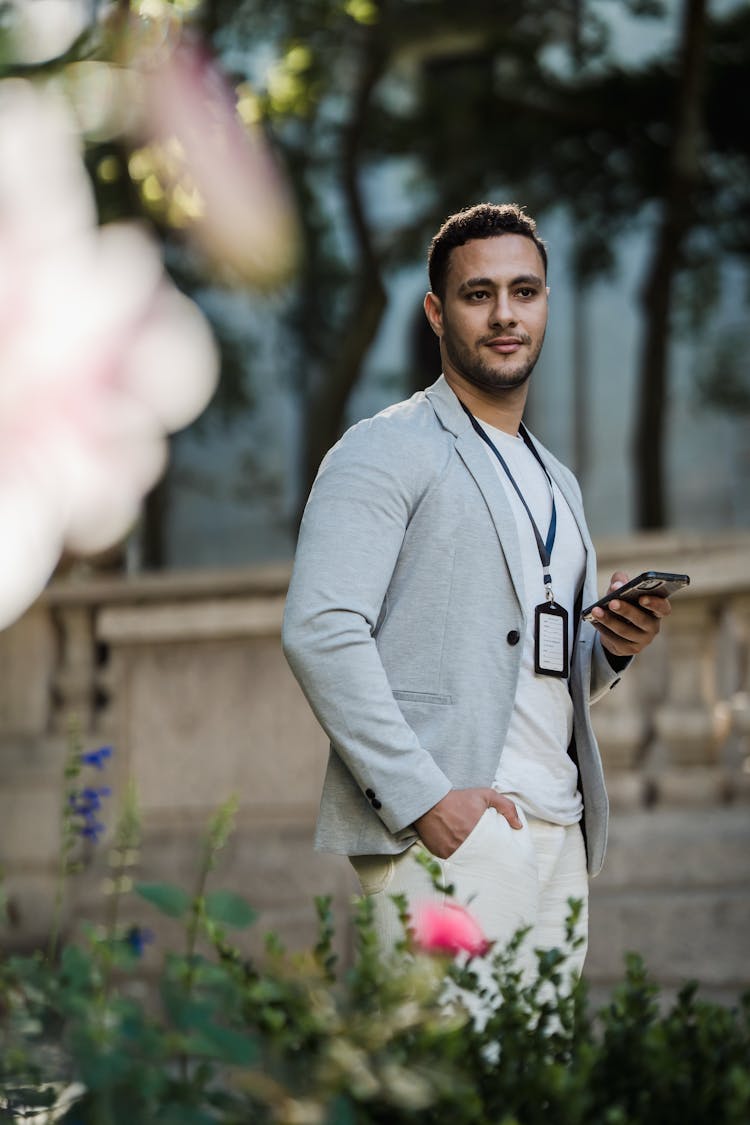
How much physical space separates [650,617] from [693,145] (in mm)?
8432

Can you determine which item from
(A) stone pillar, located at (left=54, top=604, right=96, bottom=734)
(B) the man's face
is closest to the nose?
(B) the man's face

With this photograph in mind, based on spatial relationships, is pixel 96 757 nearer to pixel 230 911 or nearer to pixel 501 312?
pixel 501 312

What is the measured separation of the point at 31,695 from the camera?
7.23 meters

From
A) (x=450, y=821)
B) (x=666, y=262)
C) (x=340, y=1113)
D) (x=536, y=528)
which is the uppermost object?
(x=666, y=262)

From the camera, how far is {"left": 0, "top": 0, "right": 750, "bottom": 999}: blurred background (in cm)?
600

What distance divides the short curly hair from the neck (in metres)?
0.15

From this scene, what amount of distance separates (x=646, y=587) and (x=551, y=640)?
0.22m

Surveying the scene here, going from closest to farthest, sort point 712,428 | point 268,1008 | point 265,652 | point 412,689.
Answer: point 268,1008 → point 412,689 → point 265,652 → point 712,428

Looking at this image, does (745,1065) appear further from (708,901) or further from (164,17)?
(164,17)

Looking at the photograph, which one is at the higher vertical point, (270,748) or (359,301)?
(359,301)

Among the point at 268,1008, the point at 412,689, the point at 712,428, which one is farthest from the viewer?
the point at 712,428

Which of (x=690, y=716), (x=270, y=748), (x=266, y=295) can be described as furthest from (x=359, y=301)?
(x=690, y=716)

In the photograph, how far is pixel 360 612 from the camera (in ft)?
8.50

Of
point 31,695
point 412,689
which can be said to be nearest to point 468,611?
point 412,689
